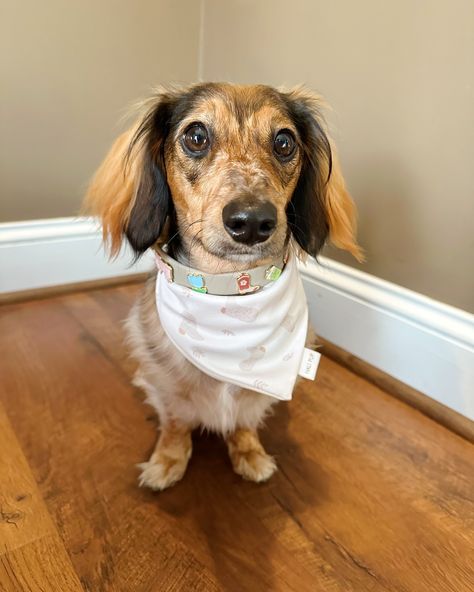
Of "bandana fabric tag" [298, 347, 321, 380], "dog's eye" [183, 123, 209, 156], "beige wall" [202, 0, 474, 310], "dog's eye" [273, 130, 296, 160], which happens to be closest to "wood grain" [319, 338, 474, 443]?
"beige wall" [202, 0, 474, 310]

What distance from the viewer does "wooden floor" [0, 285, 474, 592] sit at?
104 centimetres

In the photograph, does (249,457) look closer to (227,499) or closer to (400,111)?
(227,499)

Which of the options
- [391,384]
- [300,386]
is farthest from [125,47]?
[391,384]

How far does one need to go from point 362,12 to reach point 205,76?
3.11 ft

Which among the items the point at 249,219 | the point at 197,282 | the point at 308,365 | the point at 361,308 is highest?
the point at 249,219

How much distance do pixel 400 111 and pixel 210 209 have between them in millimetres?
897

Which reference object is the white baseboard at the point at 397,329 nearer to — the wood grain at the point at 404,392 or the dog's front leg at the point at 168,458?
the wood grain at the point at 404,392

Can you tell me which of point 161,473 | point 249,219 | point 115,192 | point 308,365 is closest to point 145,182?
point 115,192

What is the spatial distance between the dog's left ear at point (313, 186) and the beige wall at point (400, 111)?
0.37 m

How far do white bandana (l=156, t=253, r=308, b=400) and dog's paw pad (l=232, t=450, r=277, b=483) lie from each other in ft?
0.70

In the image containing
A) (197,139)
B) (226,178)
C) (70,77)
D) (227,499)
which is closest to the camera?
(226,178)

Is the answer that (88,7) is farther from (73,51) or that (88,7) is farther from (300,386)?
(300,386)

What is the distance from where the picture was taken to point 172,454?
4.29ft

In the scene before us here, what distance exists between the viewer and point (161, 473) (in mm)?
1268
